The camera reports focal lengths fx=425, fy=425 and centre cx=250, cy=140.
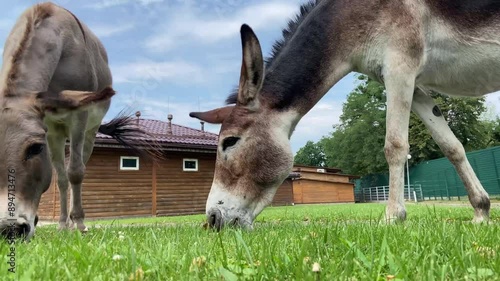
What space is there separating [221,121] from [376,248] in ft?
9.04

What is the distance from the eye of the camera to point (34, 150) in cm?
353

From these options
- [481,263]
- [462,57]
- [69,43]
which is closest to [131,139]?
[69,43]

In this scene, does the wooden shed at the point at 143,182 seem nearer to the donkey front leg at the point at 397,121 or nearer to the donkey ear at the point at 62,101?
the donkey ear at the point at 62,101

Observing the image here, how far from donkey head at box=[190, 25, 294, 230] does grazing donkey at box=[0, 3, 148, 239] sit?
50.2 inches

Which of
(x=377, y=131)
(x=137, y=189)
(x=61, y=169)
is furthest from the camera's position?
(x=377, y=131)

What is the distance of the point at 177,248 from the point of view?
229cm

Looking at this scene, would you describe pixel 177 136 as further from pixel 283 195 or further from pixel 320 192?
pixel 320 192

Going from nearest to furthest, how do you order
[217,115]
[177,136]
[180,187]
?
[217,115], [180,187], [177,136]

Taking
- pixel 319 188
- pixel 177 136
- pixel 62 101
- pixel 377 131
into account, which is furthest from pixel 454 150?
pixel 377 131

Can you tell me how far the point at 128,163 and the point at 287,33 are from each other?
16.5m

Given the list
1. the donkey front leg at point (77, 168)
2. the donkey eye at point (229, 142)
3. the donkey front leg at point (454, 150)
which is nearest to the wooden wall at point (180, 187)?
the donkey front leg at point (77, 168)

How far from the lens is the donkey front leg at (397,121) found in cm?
391

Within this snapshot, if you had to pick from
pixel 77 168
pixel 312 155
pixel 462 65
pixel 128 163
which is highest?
pixel 312 155

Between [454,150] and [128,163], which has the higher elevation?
[128,163]
